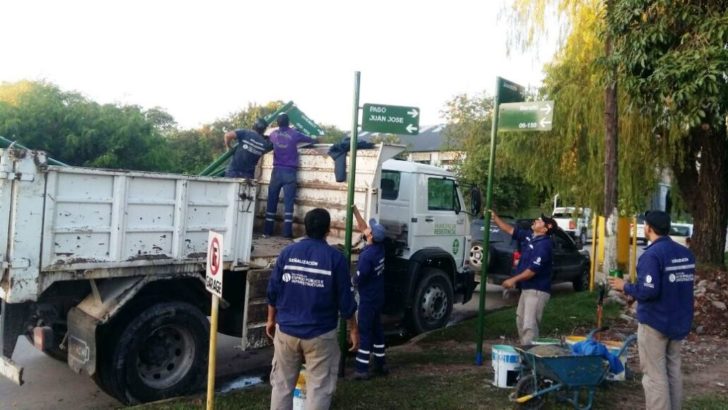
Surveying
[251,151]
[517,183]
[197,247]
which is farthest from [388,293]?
[517,183]

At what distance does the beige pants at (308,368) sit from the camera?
13.3ft

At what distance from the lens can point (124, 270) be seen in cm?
505

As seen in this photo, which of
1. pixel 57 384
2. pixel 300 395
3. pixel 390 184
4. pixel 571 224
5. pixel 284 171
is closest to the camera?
pixel 300 395

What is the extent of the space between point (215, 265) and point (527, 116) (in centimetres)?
366

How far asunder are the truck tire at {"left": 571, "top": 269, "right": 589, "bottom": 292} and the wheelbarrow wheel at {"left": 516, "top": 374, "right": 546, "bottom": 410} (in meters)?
8.31

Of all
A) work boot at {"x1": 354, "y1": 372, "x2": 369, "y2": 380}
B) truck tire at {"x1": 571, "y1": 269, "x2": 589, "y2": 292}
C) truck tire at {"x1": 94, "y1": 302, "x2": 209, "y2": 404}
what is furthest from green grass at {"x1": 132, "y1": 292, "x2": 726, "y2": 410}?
truck tire at {"x1": 571, "y1": 269, "x2": 589, "y2": 292}

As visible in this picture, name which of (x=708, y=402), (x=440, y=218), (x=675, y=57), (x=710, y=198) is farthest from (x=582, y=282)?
(x=708, y=402)

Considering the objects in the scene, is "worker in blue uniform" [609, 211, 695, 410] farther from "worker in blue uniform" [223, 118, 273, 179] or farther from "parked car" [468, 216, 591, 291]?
"parked car" [468, 216, 591, 291]

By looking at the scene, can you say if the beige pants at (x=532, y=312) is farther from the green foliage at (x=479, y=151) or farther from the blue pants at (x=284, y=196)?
the green foliage at (x=479, y=151)

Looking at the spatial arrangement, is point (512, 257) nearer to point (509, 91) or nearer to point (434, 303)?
point (434, 303)

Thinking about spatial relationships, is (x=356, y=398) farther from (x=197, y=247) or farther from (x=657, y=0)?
(x=657, y=0)

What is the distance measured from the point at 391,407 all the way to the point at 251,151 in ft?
12.7

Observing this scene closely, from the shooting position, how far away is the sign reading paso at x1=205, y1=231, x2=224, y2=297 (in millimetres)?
4160

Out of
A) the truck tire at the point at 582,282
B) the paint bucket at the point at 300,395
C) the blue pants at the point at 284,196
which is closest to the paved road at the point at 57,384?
the blue pants at the point at 284,196
